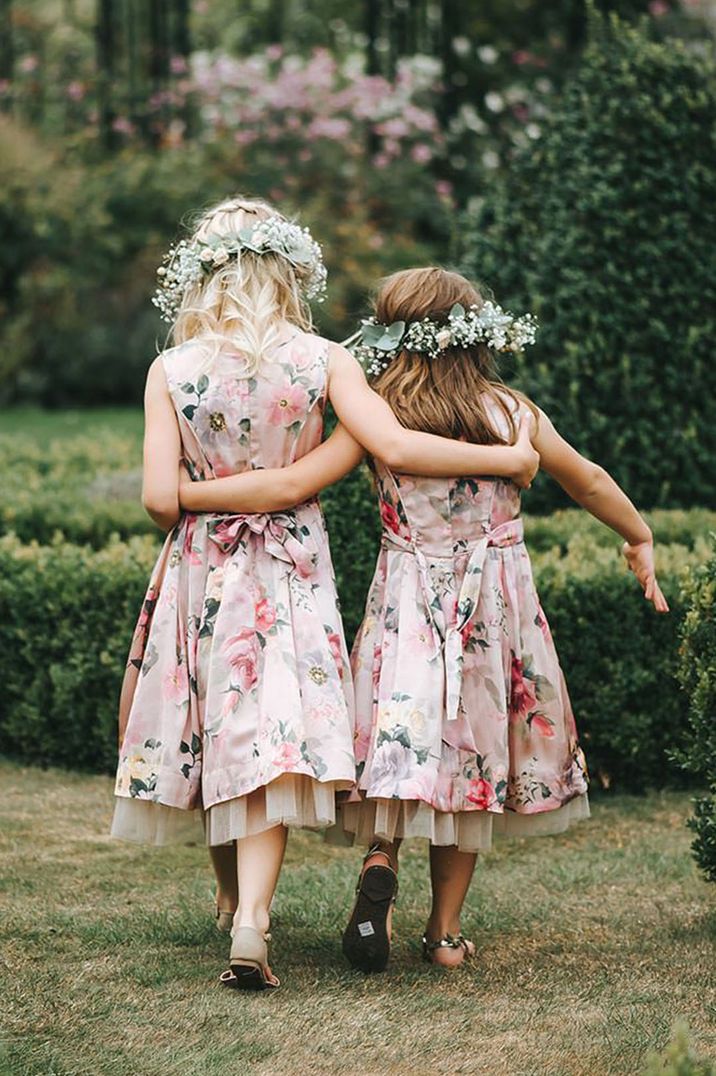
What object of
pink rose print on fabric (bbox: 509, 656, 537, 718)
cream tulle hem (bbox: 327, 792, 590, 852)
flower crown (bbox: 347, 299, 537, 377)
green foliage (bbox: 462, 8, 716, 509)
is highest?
green foliage (bbox: 462, 8, 716, 509)

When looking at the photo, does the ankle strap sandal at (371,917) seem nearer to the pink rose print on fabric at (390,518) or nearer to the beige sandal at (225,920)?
the beige sandal at (225,920)

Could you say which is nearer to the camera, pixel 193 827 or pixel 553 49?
pixel 193 827

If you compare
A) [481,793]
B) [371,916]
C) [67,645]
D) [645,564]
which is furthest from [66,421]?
[371,916]

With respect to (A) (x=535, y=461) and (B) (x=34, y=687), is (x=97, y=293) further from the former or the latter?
(A) (x=535, y=461)

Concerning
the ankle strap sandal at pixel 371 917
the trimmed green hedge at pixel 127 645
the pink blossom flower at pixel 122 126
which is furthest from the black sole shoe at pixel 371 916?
the pink blossom flower at pixel 122 126

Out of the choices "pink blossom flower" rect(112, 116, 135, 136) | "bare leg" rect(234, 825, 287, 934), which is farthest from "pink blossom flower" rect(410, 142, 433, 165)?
"bare leg" rect(234, 825, 287, 934)

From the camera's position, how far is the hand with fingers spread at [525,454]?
12.3 ft

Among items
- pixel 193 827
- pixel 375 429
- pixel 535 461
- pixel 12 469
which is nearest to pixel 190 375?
pixel 375 429

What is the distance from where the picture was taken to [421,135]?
1457cm

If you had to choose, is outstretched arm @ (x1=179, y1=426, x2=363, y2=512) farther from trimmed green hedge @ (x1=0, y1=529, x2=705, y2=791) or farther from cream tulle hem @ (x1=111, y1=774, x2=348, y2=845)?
trimmed green hedge @ (x1=0, y1=529, x2=705, y2=791)

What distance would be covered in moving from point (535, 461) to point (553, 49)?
1320 cm

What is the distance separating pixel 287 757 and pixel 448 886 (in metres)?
0.60

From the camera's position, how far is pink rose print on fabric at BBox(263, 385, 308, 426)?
3.71 m

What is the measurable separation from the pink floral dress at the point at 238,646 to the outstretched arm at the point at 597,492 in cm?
55
